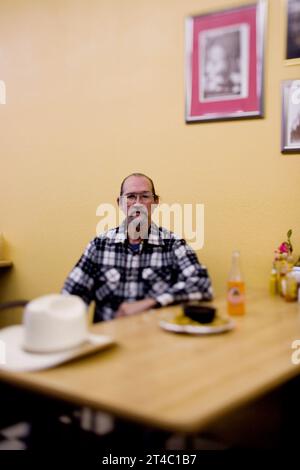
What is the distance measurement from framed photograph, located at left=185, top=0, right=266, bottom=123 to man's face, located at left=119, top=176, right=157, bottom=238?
503 mm

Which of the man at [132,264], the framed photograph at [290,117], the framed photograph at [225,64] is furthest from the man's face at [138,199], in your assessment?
the framed photograph at [290,117]

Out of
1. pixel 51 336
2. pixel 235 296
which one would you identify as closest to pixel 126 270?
pixel 235 296

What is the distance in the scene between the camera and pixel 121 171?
3.44 metres

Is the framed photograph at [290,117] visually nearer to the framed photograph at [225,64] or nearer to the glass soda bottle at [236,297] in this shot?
the framed photograph at [225,64]

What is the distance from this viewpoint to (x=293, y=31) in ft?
9.22

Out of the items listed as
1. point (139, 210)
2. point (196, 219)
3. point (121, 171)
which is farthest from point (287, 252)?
point (121, 171)

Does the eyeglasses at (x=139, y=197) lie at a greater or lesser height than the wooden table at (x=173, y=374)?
greater

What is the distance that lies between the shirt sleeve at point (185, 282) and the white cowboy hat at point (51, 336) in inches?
35.1

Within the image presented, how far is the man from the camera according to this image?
278 cm

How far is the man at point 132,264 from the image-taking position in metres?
2.78

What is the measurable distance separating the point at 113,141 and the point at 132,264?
99 cm

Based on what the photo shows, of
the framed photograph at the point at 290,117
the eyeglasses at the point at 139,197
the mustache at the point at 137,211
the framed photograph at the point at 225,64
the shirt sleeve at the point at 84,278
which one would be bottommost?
the shirt sleeve at the point at 84,278

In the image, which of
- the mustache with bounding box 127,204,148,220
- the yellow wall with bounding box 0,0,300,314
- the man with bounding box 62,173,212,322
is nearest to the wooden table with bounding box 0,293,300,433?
the man with bounding box 62,173,212,322
